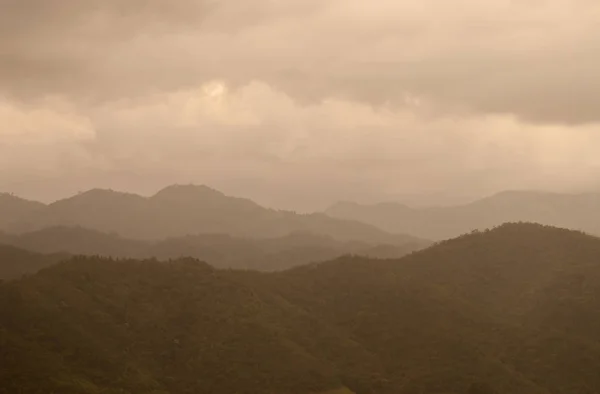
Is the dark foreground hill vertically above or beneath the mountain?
beneath

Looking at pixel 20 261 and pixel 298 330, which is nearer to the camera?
pixel 298 330

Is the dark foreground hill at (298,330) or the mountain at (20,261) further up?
the mountain at (20,261)

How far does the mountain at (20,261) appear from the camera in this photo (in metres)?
179

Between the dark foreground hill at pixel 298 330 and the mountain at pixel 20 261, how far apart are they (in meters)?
67.7

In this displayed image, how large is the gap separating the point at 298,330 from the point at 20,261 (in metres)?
112

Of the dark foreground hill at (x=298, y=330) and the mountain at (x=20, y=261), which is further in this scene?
the mountain at (x=20, y=261)

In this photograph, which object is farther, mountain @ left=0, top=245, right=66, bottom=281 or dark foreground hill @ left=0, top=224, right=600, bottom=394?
mountain @ left=0, top=245, right=66, bottom=281

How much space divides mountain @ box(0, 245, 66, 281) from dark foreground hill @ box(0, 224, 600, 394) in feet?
222

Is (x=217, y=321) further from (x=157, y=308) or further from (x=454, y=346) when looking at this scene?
(x=454, y=346)

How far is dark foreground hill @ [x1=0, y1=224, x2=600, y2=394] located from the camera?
90625 millimetres

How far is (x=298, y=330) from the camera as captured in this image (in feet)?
363

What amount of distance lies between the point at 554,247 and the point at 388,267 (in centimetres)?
4147

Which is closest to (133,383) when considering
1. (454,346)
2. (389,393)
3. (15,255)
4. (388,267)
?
(389,393)

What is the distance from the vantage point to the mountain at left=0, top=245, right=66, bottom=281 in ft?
587
